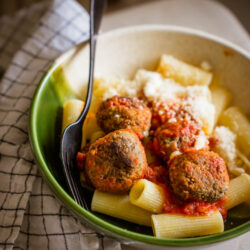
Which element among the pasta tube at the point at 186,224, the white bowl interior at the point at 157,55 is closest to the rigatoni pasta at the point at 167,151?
the pasta tube at the point at 186,224

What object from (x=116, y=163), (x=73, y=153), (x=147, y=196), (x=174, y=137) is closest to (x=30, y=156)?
(x=73, y=153)

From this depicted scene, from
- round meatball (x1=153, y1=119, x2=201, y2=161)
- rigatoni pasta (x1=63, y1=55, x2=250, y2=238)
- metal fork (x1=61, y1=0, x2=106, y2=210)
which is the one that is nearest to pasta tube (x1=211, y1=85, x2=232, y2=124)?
rigatoni pasta (x1=63, y1=55, x2=250, y2=238)

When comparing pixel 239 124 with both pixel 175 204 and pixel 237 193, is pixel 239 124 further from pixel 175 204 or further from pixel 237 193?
pixel 175 204

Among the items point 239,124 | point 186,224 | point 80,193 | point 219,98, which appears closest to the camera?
point 186,224

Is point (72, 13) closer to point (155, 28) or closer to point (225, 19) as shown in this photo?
point (155, 28)

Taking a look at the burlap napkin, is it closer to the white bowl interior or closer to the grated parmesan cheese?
the white bowl interior
